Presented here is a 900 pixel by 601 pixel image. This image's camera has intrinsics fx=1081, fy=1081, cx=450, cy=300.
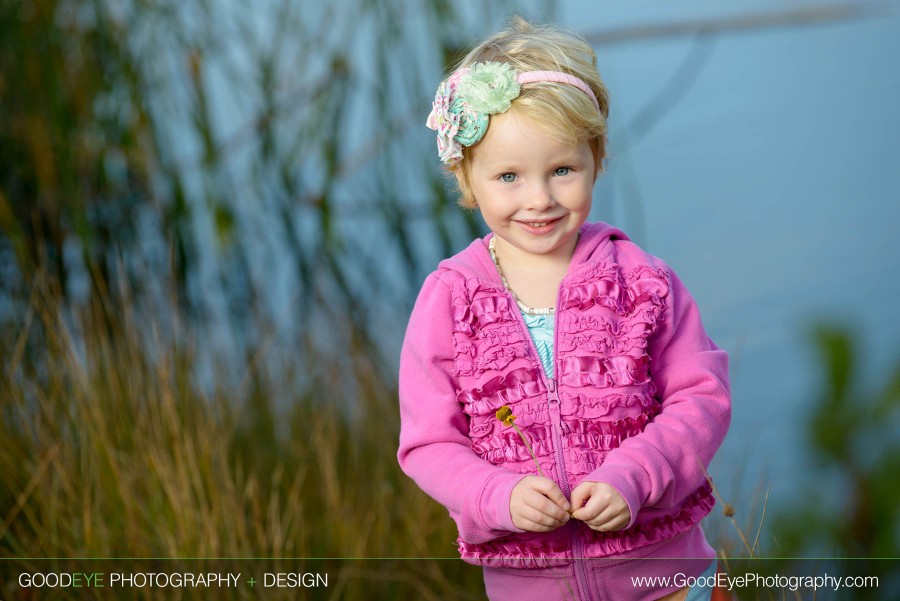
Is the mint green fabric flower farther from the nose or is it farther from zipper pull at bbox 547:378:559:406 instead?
zipper pull at bbox 547:378:559:406

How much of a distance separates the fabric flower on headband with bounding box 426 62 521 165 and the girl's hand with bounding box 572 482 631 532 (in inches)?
17.1

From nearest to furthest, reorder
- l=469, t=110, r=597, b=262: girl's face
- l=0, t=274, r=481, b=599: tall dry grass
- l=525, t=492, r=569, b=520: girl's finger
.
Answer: l=525, t=492, r=569, b=520: girl's finger, l=469, t=110, r=597, b=262: girl's face, l=0, t=274, r=481, b=599: tall dry grass

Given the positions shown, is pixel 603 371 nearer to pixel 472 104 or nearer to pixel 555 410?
pixel 555 410

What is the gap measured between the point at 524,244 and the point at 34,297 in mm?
1779

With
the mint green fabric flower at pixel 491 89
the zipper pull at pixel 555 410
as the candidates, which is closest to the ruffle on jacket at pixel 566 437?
the zipper pull at pixel 555 410

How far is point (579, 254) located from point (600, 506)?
34 cm

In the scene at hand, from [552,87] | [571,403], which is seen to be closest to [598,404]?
[571,403]

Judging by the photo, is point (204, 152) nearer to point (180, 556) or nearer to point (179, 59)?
point (179, 59)

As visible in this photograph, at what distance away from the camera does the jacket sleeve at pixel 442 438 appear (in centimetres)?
124

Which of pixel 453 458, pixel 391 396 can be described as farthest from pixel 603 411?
pixel 391 396

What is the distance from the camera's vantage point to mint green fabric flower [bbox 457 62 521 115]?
4.19ft

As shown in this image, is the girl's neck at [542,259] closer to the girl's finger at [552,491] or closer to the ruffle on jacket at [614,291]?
the ruffle on jacket at [614,291]

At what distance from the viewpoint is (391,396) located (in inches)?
112

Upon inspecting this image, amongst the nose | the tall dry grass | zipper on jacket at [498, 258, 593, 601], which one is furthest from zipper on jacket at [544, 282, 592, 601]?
the tall dry grass
